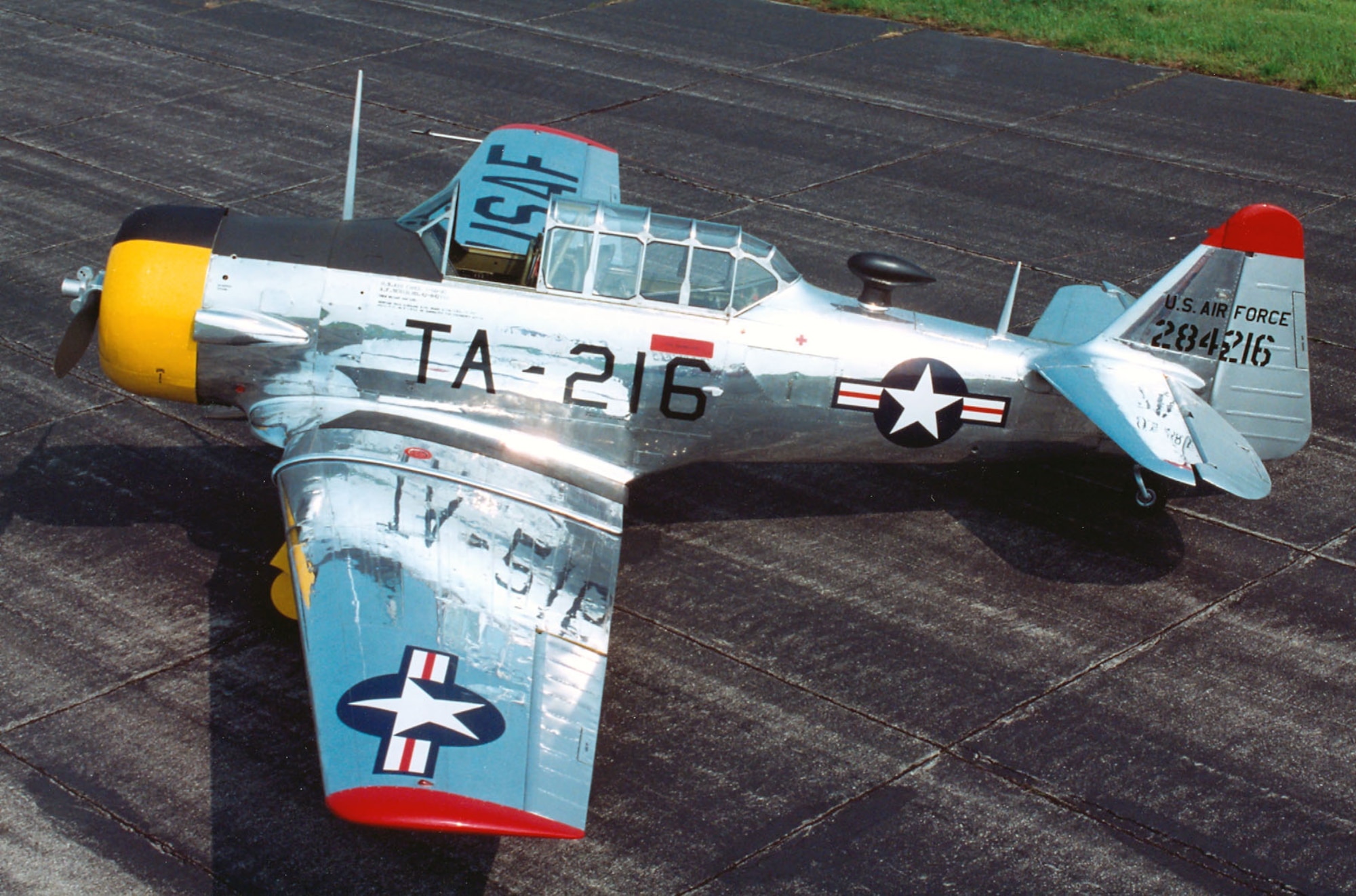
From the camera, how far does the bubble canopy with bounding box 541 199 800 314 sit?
963 centimetres

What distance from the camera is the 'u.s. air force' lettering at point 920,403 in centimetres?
993

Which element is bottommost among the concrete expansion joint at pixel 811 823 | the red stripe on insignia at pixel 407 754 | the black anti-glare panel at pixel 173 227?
the concrete expansion joint at pixel 811 823

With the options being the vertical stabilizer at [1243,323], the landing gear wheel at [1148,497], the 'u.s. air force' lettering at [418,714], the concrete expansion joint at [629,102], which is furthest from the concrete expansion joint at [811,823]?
the concrete expansion joint at [629,102]

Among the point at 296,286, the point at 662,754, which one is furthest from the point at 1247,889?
the point at 296,286

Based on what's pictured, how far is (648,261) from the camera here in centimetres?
→ 967

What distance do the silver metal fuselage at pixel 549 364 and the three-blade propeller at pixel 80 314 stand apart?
95 cm

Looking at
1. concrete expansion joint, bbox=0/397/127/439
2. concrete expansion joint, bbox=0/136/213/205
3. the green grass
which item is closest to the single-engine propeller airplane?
concrete expansion joint, bbox=0/397/127/439

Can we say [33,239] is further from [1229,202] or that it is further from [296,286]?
[1229,202]

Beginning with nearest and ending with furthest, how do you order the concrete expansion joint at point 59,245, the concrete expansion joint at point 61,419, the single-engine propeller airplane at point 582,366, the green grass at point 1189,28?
1. the single-engine propeller airplane at point 582,366
2. the concrete expansion joint at point 61,419
3. the concrete expansion joint at point 59,245
4. the green grass at point 1189,28

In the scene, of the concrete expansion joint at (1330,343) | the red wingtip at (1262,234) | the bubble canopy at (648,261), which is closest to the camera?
the bubble canopy at (648,261)

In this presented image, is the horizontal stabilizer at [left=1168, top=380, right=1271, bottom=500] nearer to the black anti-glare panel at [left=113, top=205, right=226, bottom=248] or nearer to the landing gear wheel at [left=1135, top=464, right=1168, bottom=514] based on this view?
the landing gear wheel at [left=1135, top=464, right=1168, bottom=514]

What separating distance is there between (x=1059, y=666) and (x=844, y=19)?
1660 cm

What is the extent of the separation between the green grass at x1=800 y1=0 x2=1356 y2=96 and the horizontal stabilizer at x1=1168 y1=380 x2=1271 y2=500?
13207 mm

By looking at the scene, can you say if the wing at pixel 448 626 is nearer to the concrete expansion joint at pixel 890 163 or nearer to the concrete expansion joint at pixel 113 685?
the concrete expansion joint at pixel 113 685
